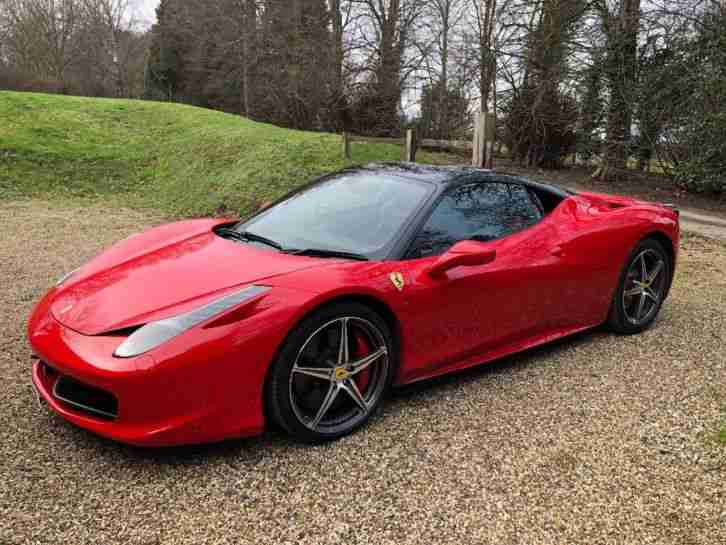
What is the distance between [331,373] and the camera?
277 centimetres

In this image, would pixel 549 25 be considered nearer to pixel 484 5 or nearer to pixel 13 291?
pixel 484 5

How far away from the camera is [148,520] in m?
2.24

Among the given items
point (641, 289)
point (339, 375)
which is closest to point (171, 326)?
point (339, 375)

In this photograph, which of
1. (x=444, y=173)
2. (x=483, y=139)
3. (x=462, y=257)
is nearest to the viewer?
(x=462, y=257)

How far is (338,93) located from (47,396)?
18057 mm

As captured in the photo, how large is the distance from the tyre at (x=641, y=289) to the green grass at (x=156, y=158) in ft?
20.8

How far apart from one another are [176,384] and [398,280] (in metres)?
1.13

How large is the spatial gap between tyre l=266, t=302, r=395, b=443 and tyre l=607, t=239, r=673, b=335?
2111 millimetres

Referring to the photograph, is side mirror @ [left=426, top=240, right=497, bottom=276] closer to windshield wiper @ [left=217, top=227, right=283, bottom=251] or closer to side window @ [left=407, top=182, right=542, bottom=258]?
side window @ [left=407, top=182, right=542, bottom=258]

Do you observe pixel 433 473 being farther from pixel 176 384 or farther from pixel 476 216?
pixel 476 216

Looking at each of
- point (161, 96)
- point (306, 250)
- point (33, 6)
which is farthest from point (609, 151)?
point (33, 6)

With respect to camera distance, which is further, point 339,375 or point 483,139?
point 483,139

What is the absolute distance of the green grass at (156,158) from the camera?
1050 centimetres

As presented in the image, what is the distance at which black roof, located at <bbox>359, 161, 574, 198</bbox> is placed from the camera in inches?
141
